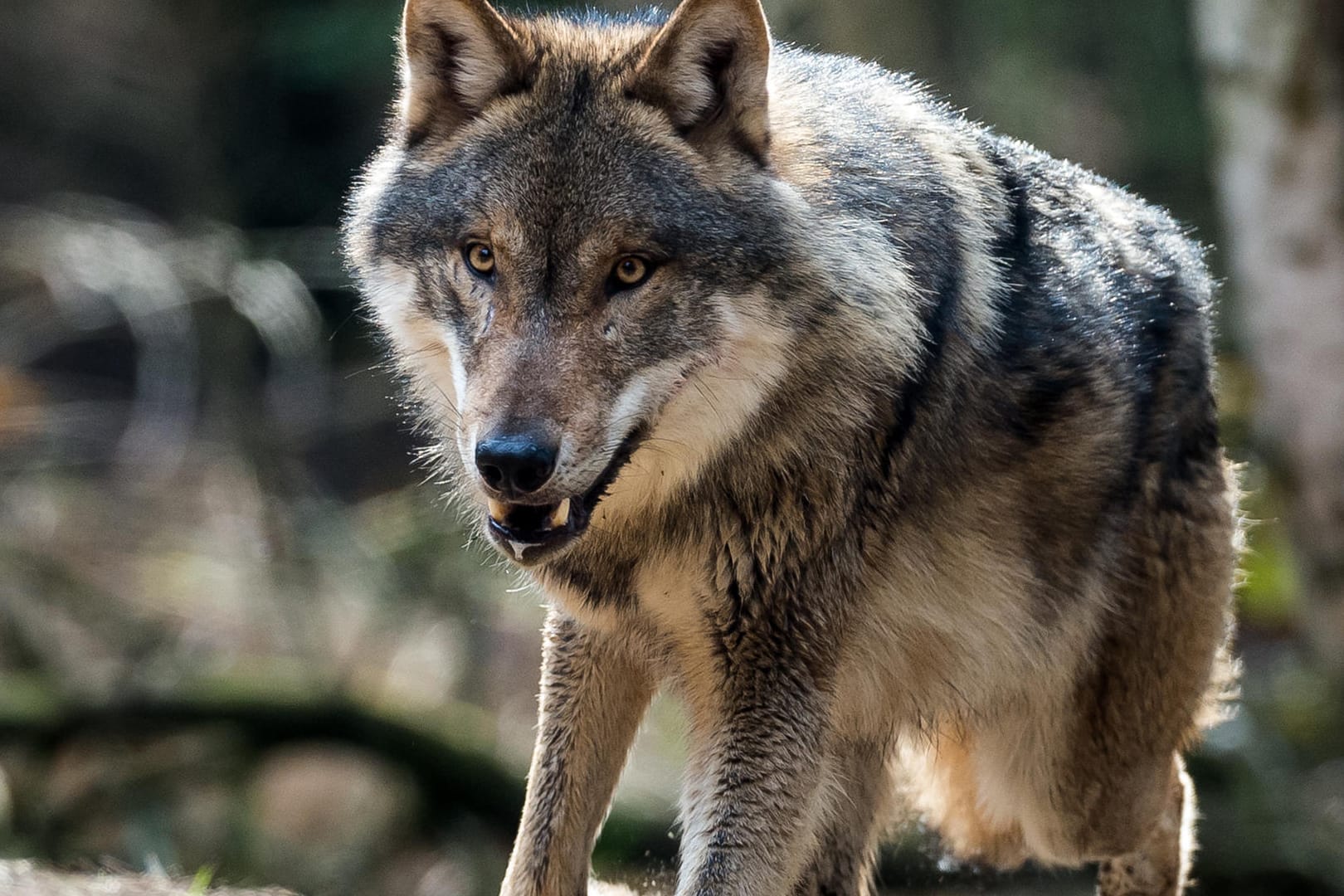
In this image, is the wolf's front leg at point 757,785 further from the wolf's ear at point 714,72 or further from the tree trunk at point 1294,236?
the tree trunk at point 1294,236

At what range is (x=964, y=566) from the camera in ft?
13.8

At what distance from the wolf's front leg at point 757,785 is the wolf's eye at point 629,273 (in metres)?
1.01

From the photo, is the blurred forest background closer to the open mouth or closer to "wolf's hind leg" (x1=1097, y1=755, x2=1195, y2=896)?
"wolf's hind leg" (x1=1097, y1=755, x2=1195, y2=896)

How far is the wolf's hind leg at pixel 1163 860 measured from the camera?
17.0ft

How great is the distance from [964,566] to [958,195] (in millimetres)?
1005

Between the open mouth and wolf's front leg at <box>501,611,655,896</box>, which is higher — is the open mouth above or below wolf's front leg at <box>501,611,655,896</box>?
above

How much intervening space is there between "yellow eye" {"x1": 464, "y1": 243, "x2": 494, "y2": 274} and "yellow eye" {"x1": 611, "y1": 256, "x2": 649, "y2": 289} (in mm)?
290

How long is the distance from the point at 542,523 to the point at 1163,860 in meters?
2.95

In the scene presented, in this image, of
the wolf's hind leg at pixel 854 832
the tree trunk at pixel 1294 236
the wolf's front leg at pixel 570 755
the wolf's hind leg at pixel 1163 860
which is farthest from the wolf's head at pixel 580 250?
the tree trunk at pixel 1294 236

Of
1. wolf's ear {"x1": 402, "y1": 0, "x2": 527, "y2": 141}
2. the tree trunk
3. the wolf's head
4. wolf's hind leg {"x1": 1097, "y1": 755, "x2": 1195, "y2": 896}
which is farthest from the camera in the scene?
the tree trunk

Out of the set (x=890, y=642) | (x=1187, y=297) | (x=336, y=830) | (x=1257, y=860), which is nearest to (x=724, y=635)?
(x=890, y=642)

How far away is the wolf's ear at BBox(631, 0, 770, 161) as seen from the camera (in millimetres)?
3555

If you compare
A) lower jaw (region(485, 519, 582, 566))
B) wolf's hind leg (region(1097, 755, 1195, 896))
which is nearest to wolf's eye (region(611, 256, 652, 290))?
lower jaw (region(485, 519, 582, 566))

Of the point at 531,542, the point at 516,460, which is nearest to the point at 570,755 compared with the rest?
the point at 531,542
